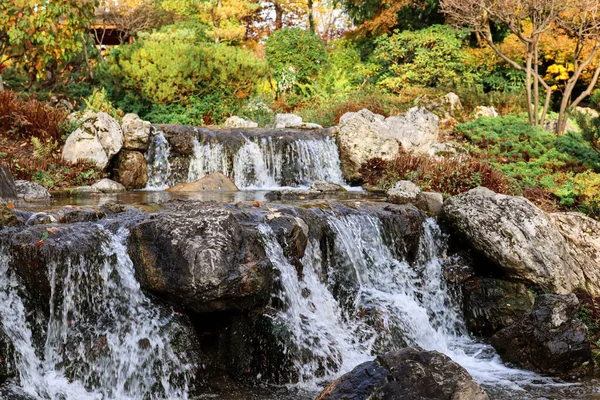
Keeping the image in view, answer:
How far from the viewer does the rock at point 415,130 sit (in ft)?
46.3

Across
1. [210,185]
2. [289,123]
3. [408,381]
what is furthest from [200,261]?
[289,123]

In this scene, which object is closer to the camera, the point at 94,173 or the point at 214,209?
the point at 214,209

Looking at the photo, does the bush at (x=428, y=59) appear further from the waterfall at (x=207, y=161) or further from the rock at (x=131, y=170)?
the rock at (x=131, y=170)

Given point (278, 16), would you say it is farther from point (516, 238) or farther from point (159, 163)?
point (516, 238)

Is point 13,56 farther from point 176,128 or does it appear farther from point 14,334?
point 14,334

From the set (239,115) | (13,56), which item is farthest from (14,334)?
(239,115)

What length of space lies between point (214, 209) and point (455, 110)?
12.7m

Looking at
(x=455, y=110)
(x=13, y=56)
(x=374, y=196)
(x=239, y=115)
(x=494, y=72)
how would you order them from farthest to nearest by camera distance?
(x=494, y=72) < (x=239, y=115) < (x=455, y=110) < (x=13, y=56) < (x=374, y=196)

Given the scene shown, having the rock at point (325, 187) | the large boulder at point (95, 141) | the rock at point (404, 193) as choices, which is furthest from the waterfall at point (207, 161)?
the rock at point (404, 193)

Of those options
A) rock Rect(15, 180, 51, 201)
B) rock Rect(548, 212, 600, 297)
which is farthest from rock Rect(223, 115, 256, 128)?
rock Rect(548, 212, 600, 297)

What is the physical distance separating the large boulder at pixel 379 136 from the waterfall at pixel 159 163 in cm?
384

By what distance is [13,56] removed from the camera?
14.2 meters

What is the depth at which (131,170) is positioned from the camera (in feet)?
40.6

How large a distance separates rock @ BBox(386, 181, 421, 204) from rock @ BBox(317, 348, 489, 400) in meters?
5.80
